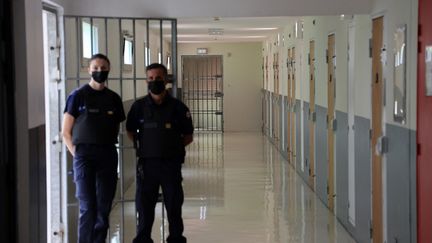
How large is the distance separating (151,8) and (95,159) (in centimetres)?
145

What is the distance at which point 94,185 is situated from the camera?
17.2ft

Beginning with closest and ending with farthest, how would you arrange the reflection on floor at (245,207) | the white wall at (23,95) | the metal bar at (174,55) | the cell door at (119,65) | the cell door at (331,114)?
the white wall at (23,95) → the metal bar at (174,55) → the cell door at (119,65) → the reflection on floor at (245,207) → the cell door at (331,114)

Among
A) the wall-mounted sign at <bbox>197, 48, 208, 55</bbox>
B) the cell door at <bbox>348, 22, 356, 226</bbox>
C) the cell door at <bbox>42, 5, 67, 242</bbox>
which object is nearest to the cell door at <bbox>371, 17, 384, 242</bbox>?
the cell door at <bbox>348, 22, 356, 226</bbox>

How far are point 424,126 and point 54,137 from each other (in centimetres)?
289

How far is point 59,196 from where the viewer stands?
19.0 ft

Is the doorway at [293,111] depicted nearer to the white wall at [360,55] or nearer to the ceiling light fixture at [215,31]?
the white wall at [360,55]

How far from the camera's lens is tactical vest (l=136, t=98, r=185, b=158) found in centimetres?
525

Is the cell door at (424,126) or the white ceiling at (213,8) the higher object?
the white ceiling at (213,8)

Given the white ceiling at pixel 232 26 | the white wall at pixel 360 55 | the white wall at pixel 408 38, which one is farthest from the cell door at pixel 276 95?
the white wall at pixel 408 38

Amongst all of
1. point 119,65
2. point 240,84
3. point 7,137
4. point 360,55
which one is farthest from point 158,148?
point 240,84

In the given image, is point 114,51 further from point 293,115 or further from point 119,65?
point 293,115

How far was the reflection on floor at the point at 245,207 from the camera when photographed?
7.08 m

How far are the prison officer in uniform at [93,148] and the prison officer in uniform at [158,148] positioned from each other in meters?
0.22

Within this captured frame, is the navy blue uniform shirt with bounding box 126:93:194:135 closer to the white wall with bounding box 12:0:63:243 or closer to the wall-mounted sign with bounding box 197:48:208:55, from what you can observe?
the white wall with bounding box 12:0:63:243
